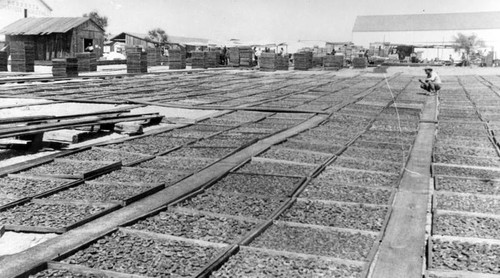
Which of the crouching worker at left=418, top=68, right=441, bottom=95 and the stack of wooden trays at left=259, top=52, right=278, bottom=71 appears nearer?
the crouching worker at left=418, top=68, right=441, bottom=95

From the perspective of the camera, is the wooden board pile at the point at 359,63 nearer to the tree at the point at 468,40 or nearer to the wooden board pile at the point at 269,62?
the wooden board pile at the point at 269,62

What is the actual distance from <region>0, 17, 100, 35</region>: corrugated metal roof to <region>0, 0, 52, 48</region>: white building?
35.7ft

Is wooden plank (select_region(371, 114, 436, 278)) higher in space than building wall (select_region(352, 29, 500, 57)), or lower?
lower

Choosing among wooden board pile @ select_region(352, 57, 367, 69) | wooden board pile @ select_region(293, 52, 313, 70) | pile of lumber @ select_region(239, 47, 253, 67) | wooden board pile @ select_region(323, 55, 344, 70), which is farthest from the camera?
wooden board pile @ select_region(352, 57, 367, 69)

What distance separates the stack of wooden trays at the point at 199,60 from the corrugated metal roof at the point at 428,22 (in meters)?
49.7

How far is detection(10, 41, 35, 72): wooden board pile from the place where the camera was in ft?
86.5

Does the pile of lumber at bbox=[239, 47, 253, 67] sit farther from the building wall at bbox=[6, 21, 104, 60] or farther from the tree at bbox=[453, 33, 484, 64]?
the tree at bbox=[453, 33, 484, 64]

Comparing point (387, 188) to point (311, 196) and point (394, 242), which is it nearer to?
point (311, 196)

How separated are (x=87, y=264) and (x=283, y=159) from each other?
13.8 feet

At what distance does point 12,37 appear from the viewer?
122 feet

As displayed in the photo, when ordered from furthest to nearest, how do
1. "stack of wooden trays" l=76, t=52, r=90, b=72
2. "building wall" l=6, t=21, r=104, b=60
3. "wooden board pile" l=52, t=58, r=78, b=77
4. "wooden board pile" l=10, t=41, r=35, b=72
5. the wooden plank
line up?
"building wall" l=6, t=21, r=104, b=60
"stack of wooden trays" l=76, t=52, r=90, b=72
"wooden board pile" l=10, t=41, r=35, b=72
"wooden board pile" l=52, t=58, r=78, b=77
the wooden plank

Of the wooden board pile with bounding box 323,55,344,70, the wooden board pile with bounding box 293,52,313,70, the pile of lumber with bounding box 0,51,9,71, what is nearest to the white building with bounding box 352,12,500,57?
the wooden board pile with bounding box 323,55,344,70

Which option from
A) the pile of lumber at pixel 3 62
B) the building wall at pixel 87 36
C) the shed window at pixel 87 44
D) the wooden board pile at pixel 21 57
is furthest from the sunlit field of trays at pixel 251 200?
the shed window at pixel 87 44

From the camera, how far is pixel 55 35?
35.8 m
